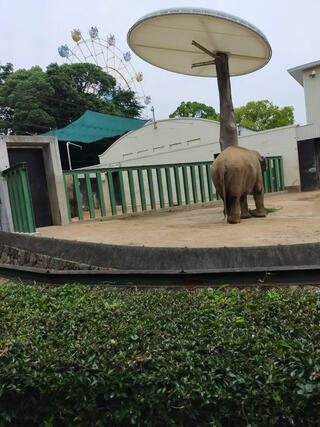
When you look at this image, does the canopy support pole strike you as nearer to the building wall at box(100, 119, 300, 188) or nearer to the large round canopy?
the large round canopy

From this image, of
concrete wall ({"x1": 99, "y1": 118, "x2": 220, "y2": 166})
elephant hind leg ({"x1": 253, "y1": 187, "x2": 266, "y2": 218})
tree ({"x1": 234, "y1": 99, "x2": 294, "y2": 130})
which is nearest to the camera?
elephant hind leg ({"x1": 253, "y1": 187, "x2": 266, "y2": 218})

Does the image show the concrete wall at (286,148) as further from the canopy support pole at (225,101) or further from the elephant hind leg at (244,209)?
the elephant hind leg at (244,209)

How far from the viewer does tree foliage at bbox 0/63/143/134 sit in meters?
28.3

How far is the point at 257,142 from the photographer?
1433cm

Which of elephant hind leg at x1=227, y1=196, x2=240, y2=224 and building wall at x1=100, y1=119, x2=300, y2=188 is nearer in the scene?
elephant hind leg at x1=227, y1=196, x2=240, y2=224

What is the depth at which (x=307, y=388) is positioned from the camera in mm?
1270

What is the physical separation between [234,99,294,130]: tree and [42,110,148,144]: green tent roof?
51.8ft

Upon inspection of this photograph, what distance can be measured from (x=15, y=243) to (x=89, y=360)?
128 inches

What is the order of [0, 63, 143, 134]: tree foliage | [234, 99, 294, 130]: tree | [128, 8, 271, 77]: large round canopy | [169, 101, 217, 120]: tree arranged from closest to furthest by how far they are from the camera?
[128, 8, 271, 77]: large round canopy, [0, 63, 143, 134]: tree foliage, [234, 99, 294, 130]: tree, [169, 101, 217, 120]: tree

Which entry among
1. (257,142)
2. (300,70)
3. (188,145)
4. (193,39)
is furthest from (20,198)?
(300,70)

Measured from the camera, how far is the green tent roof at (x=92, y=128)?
22.1 meters

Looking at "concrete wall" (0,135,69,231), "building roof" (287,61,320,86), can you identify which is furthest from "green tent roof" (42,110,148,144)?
"concrete wall" (0,135,69,231)

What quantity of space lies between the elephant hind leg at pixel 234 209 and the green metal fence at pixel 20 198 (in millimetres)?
2870

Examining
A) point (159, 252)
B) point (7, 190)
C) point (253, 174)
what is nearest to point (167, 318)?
point (159, 252)
